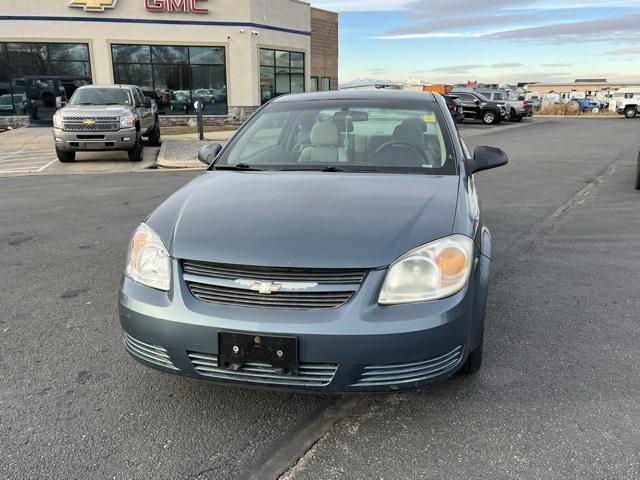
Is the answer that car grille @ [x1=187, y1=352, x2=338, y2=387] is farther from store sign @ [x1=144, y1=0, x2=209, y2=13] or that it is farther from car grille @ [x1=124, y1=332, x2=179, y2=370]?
store sign @ [x1=144, y1=0, x2=209, y2=13]

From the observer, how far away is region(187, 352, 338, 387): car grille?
2361 mm

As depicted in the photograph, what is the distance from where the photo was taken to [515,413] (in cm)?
278

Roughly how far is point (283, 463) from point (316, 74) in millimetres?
39587

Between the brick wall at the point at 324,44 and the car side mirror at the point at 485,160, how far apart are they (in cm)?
3713

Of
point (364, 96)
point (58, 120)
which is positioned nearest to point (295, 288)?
point (364, 96)

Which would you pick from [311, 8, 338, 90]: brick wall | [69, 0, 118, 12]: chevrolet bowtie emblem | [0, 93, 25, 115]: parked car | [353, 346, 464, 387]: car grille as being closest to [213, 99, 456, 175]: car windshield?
[353, 346, 464, 387]: car grille

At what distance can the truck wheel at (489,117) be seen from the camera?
3182 centimetres

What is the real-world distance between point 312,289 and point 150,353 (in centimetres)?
86

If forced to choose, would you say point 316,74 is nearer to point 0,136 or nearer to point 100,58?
point 100,58

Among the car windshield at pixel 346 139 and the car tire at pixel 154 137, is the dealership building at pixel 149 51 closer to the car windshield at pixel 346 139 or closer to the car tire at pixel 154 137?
the car tire at pixel 154 137

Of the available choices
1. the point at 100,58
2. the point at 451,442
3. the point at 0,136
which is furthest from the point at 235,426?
the point at 100,58

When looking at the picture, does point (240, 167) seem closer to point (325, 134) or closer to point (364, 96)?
point (325, 134)

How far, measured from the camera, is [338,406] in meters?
2.86

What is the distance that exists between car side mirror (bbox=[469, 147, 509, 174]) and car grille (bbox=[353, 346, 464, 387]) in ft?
5.63
